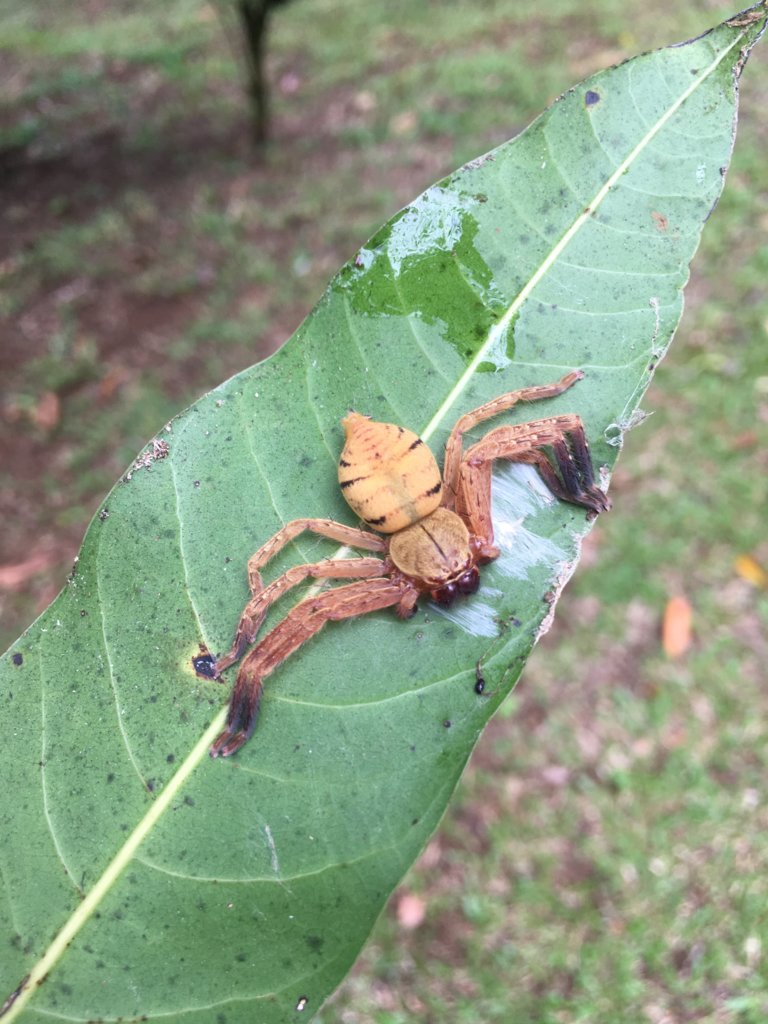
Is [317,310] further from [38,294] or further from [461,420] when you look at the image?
[38,294]

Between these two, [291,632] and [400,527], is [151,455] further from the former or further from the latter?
[400,527]

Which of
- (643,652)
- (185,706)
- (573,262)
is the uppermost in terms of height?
(573,262)

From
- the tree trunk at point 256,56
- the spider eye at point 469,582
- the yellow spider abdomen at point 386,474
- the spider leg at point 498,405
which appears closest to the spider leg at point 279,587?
the yellow spider abdomen at point 386,474

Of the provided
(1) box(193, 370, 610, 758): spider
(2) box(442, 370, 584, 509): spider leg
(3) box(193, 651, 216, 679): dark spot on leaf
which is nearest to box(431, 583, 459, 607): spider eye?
(1) box(193, 370, 610, 758): spider

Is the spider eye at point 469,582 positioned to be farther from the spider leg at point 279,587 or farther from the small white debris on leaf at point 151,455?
the small white debris on leaf at point 151,455

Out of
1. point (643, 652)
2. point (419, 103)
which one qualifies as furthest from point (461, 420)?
point (419, 103)

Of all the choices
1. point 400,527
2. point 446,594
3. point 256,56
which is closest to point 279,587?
point 446,594
